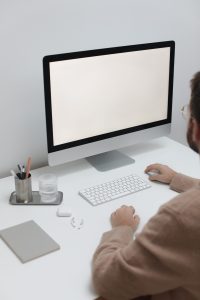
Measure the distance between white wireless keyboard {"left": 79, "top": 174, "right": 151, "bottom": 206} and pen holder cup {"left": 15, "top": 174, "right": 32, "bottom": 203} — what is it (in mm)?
183

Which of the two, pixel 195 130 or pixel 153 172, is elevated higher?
pixel 195 130

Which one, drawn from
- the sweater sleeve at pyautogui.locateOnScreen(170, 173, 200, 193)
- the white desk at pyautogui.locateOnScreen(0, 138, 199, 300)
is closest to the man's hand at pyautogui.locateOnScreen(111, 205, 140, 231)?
the white desk at pyautogui.locateOnScreen(0, 138, 199, 300)

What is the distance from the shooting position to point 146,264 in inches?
37.5

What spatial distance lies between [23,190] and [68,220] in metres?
0.20

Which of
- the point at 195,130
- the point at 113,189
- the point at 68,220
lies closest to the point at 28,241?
the point at 68,220

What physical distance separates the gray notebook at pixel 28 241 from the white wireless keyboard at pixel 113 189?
0.24m

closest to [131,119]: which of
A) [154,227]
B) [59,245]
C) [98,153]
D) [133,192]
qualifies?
[98,153]

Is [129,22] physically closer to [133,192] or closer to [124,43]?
[124,43]

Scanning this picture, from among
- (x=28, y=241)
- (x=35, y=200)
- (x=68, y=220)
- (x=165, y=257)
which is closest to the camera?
(x=165, y=257)

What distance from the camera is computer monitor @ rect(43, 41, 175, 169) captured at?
1479mm

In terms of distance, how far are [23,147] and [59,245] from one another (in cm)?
59

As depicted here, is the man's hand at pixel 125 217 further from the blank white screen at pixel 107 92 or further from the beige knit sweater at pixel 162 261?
the blank white screen at pixel 107 92

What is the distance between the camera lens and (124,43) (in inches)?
73.6

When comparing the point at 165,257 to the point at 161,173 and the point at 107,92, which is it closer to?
the point at 161,173
